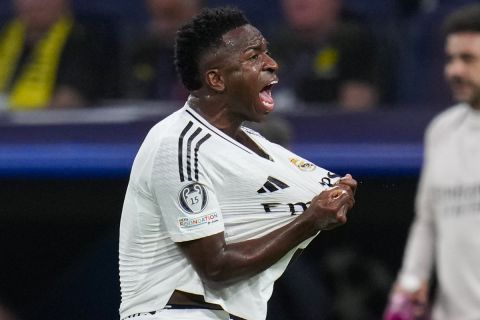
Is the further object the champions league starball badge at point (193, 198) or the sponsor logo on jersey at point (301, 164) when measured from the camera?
the sponsor logo on jersey at point (301, 164)

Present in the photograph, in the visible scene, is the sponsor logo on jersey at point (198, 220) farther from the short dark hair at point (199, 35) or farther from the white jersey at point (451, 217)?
the white jersey at point (451, 217)

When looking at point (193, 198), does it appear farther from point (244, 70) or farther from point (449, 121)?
point (449, 121)

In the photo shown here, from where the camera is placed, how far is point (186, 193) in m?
3.04

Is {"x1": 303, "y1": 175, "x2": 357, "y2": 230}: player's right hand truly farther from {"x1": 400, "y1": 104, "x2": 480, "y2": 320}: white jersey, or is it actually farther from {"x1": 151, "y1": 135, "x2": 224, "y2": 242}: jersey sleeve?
{"x1": 400, "y1": 104, "x2": 480, "y2": 320}: white jersey

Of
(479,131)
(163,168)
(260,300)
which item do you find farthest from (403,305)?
(163,168)

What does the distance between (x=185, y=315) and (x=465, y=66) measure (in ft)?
7.13

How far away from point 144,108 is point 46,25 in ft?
2.64

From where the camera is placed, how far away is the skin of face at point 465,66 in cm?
472

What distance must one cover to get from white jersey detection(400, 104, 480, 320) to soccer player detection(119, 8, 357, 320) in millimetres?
1450

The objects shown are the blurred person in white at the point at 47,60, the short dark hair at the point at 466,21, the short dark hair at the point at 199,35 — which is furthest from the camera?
the blurred person in white at the point at 47,60

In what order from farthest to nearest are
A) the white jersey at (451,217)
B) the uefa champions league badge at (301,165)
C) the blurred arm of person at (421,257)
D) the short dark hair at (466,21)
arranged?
1. the short dark hair at (466,21)
2. the blurred arm of person at (421,257)
3. the white jersey at (451,217)
4. the uefa champions league badge at (301,165)

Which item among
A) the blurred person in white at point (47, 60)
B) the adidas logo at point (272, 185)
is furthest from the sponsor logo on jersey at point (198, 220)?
the blurred person in white at point (47, 60)

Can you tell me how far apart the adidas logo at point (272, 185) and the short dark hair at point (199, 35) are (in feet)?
1.02

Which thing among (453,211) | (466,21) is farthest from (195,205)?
(466,21)
